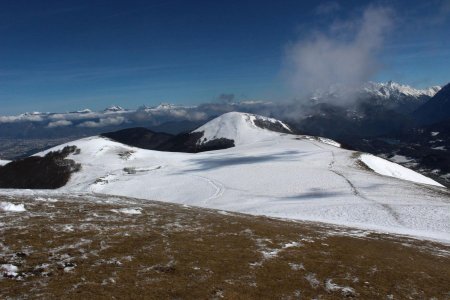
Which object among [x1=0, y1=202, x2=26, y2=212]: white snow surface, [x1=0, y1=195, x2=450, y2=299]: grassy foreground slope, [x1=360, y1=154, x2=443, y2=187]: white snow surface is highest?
[x1=360, y1=154, x2=443, y2=187]: white snow surface

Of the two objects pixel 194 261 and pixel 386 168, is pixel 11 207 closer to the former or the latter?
pixel 194 261

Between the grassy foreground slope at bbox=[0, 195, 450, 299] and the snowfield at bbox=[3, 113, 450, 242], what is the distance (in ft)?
66.9

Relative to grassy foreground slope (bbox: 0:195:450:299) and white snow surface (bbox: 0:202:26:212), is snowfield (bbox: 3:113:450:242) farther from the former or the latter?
white snow surface (bbox: 0:202:26:212)

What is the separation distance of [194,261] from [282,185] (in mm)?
62017

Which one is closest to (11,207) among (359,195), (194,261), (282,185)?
(194,261)

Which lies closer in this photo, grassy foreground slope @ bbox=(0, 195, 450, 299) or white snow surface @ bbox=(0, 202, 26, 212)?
grassy foreground slope @ bbox=(0, 195, 450, 299)

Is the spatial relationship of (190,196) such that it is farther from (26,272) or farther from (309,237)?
(26,272)

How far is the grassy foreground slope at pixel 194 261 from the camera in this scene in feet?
64.1

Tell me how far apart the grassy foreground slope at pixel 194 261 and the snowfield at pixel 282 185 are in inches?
803

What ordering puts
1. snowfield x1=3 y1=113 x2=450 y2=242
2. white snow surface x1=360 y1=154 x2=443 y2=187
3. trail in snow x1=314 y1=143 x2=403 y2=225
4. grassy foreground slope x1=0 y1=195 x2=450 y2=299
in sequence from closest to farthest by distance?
grassy foreground slope x1=0 y1=195 x2=450 y2=299, trail in snow x1=314 y1=143 x2=403 y2=225, snowfield x1=3 y1=113 x2=450 y2=242, white snow surface x1=360 y1=154 x2=443 y2=187

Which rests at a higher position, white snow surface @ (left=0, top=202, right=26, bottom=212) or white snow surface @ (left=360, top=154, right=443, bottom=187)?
white snow surface @ (left=360, top=154, right=443, bottom=187)

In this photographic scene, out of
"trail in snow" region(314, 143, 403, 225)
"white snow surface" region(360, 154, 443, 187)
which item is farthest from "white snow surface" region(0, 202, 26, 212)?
"white snow surface" region(360, 154, 443, 187)

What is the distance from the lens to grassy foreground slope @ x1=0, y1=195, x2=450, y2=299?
1955 cm

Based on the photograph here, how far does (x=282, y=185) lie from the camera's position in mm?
84500
